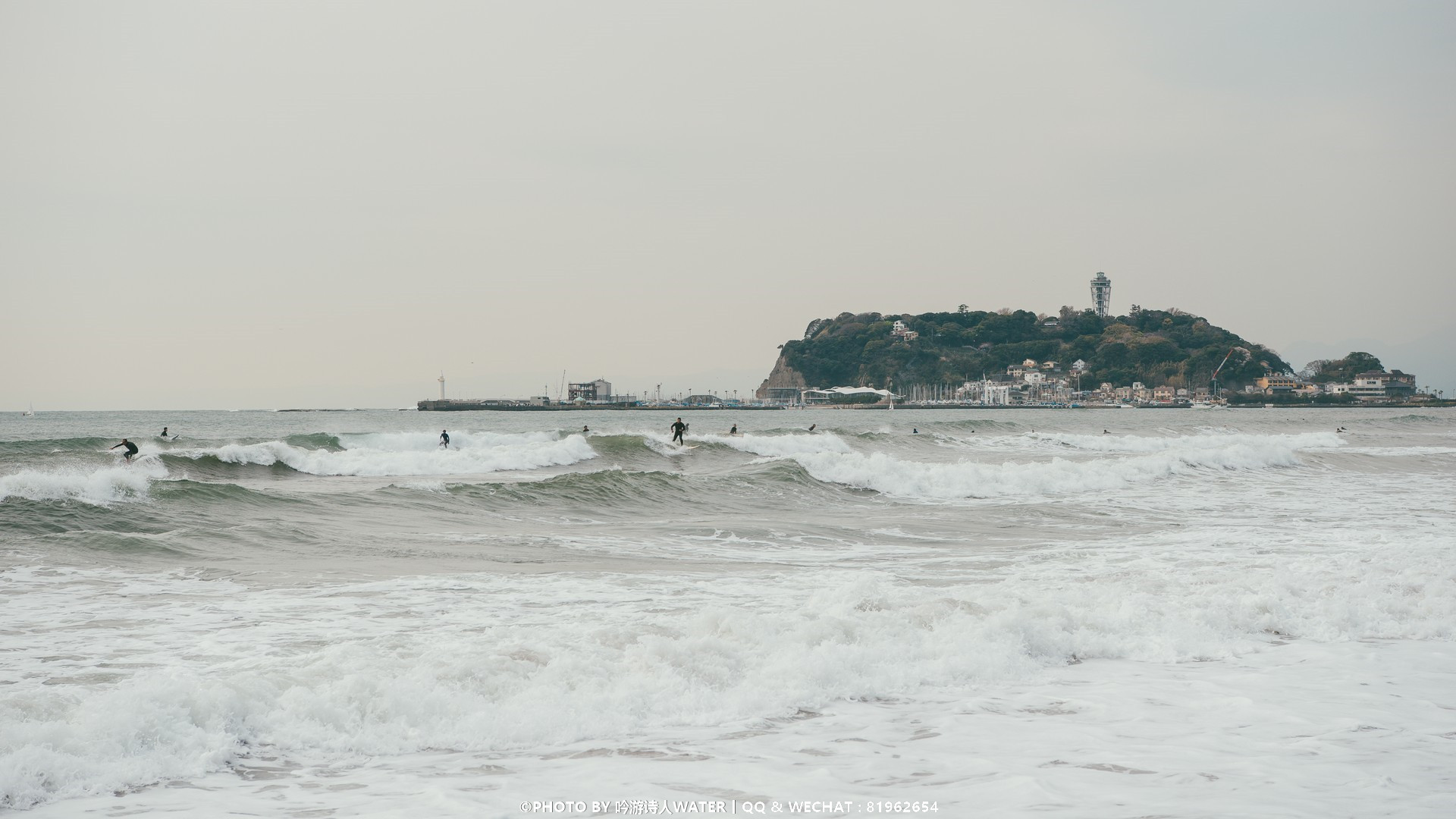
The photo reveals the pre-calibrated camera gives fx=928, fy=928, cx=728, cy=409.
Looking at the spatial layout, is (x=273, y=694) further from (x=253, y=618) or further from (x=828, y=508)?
(x=828, y=508)

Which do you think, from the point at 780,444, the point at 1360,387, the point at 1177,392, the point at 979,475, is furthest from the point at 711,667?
the point at 1360,387

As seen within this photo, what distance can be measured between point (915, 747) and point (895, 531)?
429 inches

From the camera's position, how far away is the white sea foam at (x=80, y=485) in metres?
14.9

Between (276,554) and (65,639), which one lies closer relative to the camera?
(65,639)

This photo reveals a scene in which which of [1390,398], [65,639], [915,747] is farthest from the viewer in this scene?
[1390,398]

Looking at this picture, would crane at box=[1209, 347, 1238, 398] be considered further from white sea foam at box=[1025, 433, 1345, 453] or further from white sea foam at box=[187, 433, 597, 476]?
white sea foam at box=[187, 433, 597, 476]

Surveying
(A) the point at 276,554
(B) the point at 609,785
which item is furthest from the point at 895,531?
(B) the point at 609,785

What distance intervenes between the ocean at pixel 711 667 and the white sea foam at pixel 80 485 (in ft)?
0.37

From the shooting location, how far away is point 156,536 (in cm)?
1270

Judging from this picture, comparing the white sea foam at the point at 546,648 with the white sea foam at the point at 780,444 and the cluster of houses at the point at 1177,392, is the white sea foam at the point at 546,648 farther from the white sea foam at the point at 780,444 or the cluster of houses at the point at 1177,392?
the cluster of houses at the point at 1177,392

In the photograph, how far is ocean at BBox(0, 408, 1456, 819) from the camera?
4688 mm

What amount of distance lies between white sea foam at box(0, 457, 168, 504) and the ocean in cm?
11

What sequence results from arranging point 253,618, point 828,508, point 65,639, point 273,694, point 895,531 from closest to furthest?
point 273,694 → point 65,639 → point 253,618 → point 895,531 → point 828,508

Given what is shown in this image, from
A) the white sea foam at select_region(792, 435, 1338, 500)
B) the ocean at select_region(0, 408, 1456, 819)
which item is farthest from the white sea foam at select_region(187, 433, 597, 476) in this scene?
the ocean at select_region(0, 408, 1456, 819)
